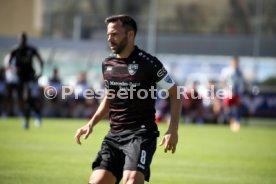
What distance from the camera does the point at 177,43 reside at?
37.2 meters

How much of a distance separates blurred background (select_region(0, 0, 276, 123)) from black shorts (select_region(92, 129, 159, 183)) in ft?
73.3

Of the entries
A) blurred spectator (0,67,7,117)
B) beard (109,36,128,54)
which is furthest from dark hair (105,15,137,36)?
blurred spectator (0,67,7,117)

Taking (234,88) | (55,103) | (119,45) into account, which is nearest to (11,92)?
(55,103)

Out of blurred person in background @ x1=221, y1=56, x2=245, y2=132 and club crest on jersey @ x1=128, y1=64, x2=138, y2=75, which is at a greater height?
club crest on jersey @ x1=128, y1=64, x2=138, y2=75

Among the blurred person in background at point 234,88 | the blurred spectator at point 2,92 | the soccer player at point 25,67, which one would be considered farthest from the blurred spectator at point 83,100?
the soccer player at point 25,67

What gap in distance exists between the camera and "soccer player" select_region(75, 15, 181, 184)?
809cm

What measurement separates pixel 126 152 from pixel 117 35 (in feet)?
4.29

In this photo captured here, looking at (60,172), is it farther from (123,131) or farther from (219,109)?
(219,109)

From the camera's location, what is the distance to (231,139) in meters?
20.5

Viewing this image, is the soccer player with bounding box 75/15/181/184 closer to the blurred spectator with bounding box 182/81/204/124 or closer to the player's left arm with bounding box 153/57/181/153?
the player's left arm with bounding box 153/57/181/153

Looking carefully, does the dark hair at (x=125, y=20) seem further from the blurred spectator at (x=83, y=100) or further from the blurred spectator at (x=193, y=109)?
the blurred spectator at (x=83, y=100)

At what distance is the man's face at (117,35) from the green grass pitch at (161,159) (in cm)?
323

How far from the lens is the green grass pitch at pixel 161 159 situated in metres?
11.5

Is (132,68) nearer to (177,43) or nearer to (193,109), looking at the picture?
(193,109)
